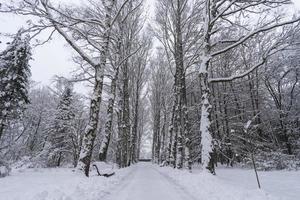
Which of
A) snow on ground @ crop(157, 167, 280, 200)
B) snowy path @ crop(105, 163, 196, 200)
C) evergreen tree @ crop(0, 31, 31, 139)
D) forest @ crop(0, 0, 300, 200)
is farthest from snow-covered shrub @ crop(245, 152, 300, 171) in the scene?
evergreen tree @ crop(0, 31, 31, 139)

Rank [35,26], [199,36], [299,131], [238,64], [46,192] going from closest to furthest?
[46,192]
[35,26]
[199,36]
[299,131]
[238,64]

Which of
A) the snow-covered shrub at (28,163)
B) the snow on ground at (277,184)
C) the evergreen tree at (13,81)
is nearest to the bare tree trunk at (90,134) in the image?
the snow on ground at (277,184)

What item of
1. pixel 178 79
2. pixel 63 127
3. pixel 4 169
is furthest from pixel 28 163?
pixel 178 79

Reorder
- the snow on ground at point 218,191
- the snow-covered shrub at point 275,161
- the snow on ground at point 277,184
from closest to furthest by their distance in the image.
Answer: the snow on ground at point 218,191 < the snow on ground at point 277,184 < the snow-covered shrub at point 275,161

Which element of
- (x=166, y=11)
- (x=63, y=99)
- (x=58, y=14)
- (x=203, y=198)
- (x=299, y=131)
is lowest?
(x=203, y=198)

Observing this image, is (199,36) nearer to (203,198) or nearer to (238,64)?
(238,64)

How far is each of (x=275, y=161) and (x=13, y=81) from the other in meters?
22.4

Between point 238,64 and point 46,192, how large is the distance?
23.4 metres

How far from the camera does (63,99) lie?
34.5 metres

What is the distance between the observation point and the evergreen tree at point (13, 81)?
2123 centimetres

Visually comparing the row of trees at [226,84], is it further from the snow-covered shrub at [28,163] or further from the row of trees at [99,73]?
the snow-covered shrub at [28,163]

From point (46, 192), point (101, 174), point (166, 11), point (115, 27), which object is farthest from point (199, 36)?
point (46, 192)

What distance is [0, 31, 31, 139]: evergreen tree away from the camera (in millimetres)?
21234

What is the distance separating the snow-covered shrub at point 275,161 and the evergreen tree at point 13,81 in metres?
20.5
